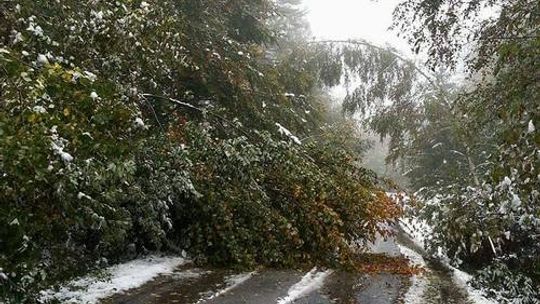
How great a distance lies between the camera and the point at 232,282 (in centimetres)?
739

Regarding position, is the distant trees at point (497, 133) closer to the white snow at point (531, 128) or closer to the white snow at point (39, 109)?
the white snow at point (531, 128)

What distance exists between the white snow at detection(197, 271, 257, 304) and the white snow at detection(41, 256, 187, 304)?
87cm

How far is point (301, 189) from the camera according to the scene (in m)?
8.97

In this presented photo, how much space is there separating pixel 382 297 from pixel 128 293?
3.39m

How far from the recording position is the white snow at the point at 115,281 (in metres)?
5.95

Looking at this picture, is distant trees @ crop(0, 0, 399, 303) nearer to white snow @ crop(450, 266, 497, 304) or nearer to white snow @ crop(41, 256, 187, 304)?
white snow @ crop(41, 256, 187, 304)

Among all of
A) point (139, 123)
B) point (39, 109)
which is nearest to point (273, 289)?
point (139, 123)

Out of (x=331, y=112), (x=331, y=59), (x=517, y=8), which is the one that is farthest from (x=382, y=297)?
(x=331, y=112)

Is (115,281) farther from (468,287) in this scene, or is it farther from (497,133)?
(468,287)

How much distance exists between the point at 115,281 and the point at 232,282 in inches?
59.8

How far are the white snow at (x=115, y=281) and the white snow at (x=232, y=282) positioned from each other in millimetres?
873

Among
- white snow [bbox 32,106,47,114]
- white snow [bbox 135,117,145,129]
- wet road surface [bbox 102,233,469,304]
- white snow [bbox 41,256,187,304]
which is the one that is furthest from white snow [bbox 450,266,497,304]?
white snow [bbox 32,106,47,114]

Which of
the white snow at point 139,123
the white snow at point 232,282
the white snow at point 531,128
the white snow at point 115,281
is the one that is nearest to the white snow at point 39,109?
the white snow at point 139,123

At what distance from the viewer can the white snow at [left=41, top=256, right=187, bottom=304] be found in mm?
5945
